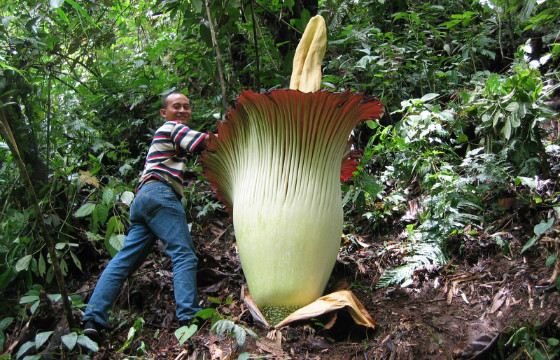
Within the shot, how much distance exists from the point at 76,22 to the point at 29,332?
2877 mm

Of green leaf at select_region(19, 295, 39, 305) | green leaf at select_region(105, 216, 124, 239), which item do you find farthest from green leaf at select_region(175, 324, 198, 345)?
green leaf at select_region(105, 216, 124, 239)

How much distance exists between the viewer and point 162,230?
288cm

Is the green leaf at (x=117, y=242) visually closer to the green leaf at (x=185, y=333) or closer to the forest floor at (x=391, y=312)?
the forest floor at (x=391, y=312)

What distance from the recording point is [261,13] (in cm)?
448

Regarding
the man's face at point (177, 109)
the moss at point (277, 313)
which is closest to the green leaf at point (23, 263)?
the man's face at point (177, 109)

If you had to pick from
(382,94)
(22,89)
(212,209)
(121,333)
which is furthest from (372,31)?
(121,333)

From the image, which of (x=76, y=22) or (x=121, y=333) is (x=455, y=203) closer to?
(x=121, y=333)

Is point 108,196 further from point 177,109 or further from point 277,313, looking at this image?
point 277,313

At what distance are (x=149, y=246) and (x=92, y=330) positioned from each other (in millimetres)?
649

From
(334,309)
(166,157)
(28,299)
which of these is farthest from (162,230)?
(334,309)

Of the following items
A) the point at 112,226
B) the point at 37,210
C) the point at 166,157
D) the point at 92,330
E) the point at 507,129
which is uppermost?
the point at 507,129

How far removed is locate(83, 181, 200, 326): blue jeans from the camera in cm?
271

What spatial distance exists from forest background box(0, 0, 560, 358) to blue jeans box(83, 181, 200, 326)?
10 centimetres

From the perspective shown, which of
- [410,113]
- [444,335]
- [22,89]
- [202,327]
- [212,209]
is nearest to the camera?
[444,335]
